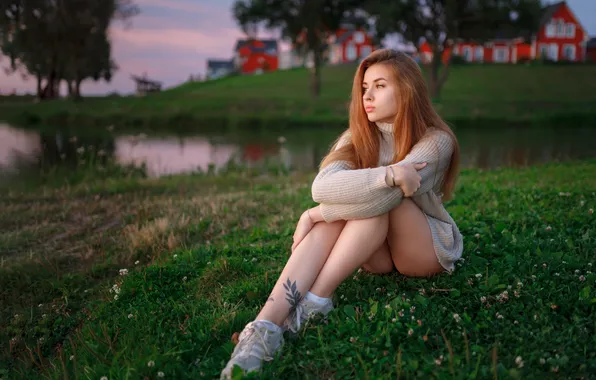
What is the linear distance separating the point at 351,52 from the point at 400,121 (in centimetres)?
7447

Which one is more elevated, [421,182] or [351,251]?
[421,182]

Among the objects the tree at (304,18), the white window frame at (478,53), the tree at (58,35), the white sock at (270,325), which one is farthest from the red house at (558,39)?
the white sock at (270,325)

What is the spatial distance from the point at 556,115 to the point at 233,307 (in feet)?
89.3

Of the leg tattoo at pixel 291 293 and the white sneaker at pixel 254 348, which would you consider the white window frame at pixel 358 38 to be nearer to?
the leg tattoo at pixel 291 293

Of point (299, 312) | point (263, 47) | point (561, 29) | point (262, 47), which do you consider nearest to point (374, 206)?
point (299, 312)

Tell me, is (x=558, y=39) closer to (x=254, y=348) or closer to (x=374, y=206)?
(x=374, y=206)

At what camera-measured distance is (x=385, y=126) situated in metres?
3.82

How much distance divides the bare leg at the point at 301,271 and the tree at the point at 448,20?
29192 mm

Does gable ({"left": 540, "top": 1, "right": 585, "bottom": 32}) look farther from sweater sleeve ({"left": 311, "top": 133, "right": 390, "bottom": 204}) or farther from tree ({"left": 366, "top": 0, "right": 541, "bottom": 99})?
sweater sleeve ({"left": 311, "top": 133, "right": 390, "bottom": 204})

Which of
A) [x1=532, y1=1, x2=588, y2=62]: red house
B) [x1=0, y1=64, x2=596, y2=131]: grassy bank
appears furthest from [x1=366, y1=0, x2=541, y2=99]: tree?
[x1=532, y1=1, x2=588, y2=62]: red house

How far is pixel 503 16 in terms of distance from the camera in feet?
102

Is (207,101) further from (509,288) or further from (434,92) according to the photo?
(509,288)

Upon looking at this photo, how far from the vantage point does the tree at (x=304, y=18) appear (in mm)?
35969

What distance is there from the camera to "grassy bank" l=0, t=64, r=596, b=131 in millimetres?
26797
